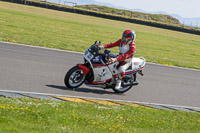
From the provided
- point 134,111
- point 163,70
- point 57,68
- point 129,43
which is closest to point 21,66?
point 57,68

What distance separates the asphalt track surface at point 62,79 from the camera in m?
8.91

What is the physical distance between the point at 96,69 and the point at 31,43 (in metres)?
8.44

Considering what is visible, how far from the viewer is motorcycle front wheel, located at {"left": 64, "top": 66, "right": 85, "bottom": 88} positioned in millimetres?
8789

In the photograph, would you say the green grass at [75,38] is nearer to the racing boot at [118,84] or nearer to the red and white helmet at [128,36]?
the racing boot at [118,84]

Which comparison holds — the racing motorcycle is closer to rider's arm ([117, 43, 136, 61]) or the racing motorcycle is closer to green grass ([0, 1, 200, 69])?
rider's arm ([117, 43, 136, 61])

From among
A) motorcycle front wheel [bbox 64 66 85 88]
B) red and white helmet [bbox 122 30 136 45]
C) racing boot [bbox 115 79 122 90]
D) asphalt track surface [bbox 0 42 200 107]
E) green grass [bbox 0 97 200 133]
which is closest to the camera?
green grass [bbox 0 97 200 133]

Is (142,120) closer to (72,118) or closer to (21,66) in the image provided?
(72,118)

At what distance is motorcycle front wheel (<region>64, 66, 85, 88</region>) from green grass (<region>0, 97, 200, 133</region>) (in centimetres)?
140

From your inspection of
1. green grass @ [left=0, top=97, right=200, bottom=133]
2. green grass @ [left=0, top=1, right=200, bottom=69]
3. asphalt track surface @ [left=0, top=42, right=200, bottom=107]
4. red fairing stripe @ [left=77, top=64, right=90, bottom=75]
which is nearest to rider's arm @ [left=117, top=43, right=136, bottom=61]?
red fairing stripe @ [left=77, top=64, right=90, bottom=75]

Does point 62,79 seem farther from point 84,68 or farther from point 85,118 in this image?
point 85,118

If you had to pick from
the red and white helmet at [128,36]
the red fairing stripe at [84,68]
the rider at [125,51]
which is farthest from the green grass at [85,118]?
the red and white helmet at [128,36]

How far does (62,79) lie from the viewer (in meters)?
10.1

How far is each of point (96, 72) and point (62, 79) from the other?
1461 mm

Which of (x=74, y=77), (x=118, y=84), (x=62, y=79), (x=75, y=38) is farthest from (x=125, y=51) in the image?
(x=75, y=38)
